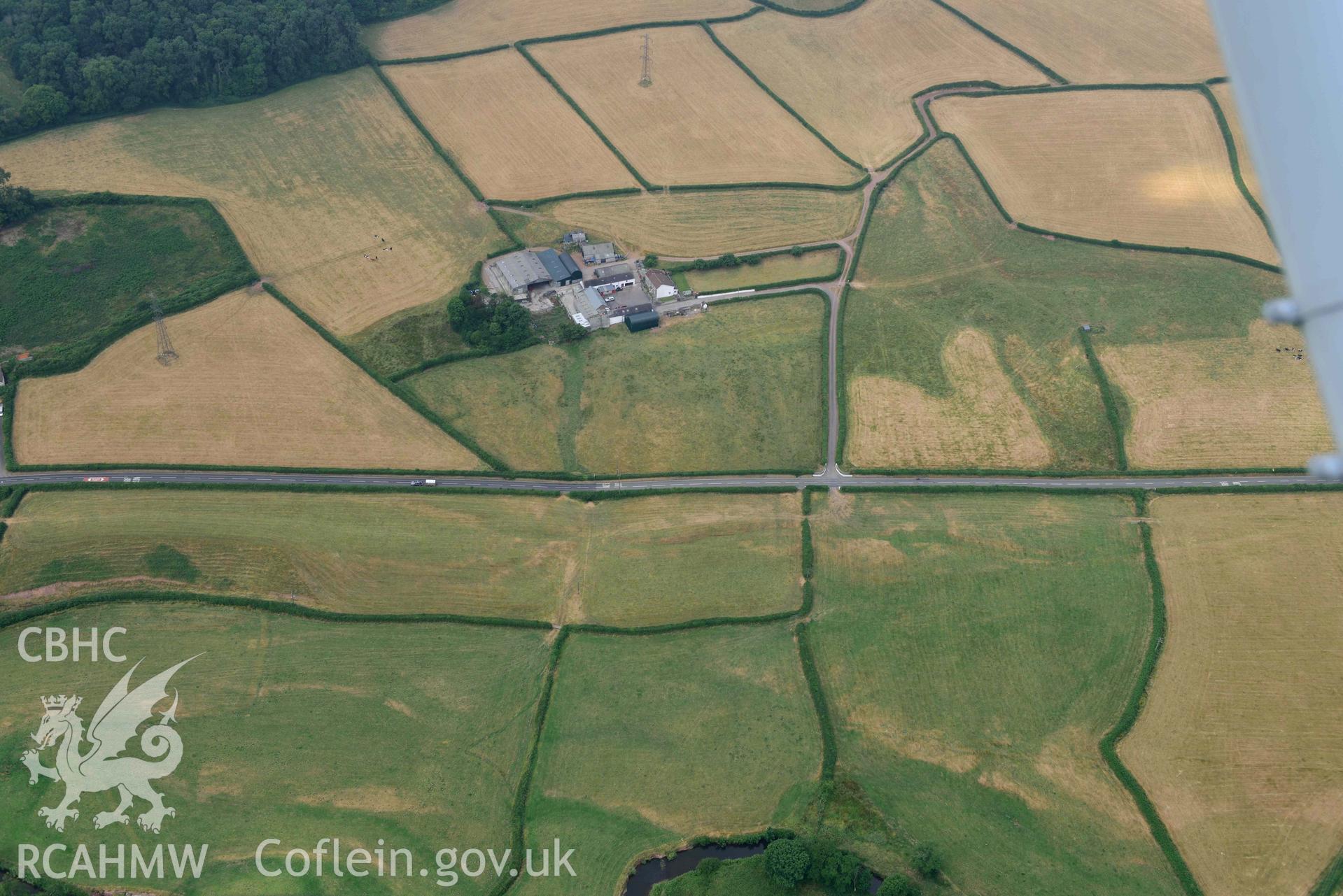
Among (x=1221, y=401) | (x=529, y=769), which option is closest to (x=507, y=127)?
(x=529, y=769)

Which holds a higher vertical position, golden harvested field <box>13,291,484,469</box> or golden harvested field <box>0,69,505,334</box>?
golden harvested field <box>0,69,505,334</box>

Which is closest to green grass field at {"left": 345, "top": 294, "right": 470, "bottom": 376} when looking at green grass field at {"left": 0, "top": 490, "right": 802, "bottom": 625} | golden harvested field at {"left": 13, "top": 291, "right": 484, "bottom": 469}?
golden harvested field at {"left": 13, "top": 291, "right": 484, "bottom": 469}

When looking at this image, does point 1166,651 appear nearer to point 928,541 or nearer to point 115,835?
point 928,541

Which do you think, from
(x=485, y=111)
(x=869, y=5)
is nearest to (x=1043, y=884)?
(x=485, y=111)

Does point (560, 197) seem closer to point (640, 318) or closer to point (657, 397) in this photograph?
point (640, 318)

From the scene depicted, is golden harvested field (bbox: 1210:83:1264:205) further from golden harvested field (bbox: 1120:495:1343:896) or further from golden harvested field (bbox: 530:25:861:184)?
golden harvested field (bbox: 1120:495:1343:896)
